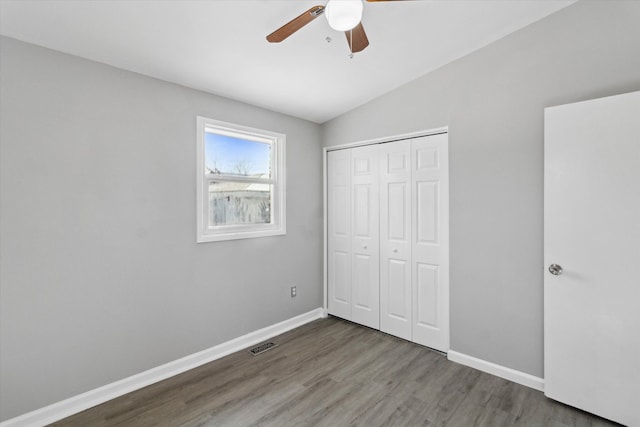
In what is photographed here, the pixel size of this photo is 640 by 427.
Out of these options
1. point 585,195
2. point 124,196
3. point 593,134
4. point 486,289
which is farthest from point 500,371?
point 124,196

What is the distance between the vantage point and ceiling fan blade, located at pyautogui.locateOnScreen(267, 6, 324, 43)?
1.49 meters

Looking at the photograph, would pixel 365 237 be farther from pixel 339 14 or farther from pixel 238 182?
pixel 339 14

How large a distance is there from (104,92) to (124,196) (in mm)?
776

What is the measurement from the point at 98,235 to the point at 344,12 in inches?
87.0

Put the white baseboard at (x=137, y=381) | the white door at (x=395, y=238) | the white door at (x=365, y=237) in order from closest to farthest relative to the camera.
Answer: the white baseboard at (x=137, y=381) < the white door at (x=395, y=238) < the white door at (x=365, y=237)

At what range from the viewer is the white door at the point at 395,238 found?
3.15 m

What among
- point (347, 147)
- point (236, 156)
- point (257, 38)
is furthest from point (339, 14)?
point (347, 147)

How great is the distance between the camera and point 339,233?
3.80 meters

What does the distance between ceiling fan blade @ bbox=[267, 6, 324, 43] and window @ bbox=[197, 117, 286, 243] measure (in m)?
1.39

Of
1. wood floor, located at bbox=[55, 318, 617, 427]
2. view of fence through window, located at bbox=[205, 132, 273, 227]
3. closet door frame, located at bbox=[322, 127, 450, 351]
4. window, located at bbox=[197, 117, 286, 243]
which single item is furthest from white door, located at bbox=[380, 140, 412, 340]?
view of fence through window, located at bbox=[205, 132, 273, 227]

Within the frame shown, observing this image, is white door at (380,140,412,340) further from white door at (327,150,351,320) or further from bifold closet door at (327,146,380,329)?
white door at (327,150,351,320)

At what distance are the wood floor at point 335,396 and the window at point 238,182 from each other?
48.8 inches

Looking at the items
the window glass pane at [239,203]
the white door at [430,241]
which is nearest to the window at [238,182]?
the window glass pane at [239,203]

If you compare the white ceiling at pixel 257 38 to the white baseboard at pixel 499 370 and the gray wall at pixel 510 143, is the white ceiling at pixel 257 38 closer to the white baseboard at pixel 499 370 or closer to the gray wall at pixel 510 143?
the gray wall at pixel 510 143
